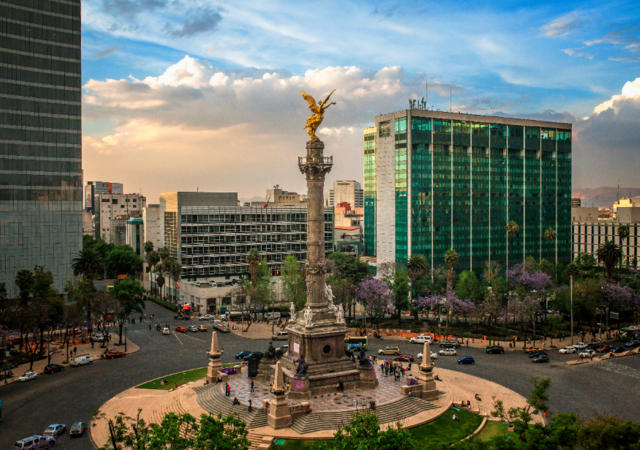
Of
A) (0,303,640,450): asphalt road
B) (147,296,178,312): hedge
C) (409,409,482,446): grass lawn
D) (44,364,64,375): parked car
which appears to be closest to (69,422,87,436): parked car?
(0,303,640,450): asphalt road

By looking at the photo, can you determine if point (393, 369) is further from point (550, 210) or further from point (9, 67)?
point (550, 210)

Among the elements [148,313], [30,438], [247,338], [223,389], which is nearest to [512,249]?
[247,338]

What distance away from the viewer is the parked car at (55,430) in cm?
4260

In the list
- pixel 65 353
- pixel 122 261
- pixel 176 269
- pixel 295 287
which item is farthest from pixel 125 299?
pixel 122 261

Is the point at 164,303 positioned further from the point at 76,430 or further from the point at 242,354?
the point at 76,430

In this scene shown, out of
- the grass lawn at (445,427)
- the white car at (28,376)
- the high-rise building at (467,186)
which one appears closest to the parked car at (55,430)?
the white car at (28,376)

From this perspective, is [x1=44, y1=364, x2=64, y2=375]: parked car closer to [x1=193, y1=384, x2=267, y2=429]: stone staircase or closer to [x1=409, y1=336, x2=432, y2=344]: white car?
[x1=193, y1=384, x2=267, y2=429]: stone staircase

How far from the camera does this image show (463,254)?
403 ft

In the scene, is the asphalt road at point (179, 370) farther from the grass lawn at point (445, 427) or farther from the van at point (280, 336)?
the grass lawn at point (445, 427)

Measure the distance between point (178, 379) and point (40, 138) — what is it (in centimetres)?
5719

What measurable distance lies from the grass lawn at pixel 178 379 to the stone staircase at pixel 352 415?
19.3m

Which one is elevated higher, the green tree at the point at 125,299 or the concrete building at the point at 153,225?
Result: the concrete building at the point at 153,225

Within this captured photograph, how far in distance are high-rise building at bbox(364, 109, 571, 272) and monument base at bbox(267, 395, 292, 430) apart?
77599 millimetres

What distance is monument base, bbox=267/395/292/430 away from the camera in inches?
1741
